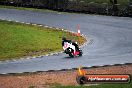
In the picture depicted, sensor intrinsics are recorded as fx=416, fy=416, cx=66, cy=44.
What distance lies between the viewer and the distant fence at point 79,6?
4678cm

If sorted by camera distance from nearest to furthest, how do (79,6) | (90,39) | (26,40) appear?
(26,40) < (90,39) < (79,6)

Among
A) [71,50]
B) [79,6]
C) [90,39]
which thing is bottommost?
[90,39]

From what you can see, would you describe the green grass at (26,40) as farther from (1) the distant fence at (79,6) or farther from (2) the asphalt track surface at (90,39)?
(1) the distant fence at (79,6)

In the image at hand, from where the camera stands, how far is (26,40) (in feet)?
118

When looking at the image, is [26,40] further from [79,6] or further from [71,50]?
[79,6]

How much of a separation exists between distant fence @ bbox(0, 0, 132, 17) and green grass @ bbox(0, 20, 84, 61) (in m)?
8.36

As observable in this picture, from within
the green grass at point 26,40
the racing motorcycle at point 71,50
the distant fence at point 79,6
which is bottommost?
the green grass at point 26,40

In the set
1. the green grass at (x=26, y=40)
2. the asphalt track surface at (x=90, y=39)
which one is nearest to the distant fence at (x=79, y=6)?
the asphalt track surface at (x=90, y=39)

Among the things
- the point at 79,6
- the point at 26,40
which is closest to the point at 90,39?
the point at 26,40

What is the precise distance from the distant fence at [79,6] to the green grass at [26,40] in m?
8.36

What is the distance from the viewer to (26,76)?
2567 cm

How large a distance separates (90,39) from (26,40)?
5635 millimetres

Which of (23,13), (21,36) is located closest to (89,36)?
(21,36)

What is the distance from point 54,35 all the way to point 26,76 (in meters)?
13.1
